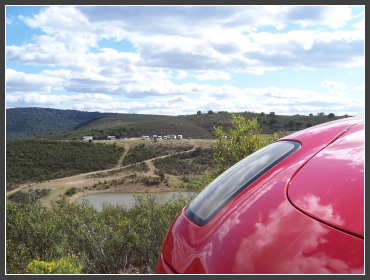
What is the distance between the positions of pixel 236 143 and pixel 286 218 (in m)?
8.64

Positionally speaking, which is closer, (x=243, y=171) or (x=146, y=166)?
(x=243, y=171)

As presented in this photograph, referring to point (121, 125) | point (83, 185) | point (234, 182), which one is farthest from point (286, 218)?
point (121, 125)

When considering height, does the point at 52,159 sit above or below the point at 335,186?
below

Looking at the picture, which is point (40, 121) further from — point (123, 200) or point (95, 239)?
point (95, 239)

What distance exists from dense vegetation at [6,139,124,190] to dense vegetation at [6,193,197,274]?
28.7 meters

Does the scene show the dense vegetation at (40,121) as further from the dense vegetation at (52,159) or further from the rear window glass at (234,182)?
the rear window glass at (234,182)

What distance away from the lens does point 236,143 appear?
10.2m

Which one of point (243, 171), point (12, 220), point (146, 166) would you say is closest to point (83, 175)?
point (146, 166)

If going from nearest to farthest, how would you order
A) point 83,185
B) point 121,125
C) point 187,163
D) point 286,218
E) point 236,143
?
point 286,218
point 236,143
point 83,185
point 187,163
point 121,125

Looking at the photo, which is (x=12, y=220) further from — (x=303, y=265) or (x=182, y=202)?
(x=303, y=265)

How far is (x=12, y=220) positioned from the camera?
403 inches

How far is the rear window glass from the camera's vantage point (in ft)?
6.36

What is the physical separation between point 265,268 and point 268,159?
76cm

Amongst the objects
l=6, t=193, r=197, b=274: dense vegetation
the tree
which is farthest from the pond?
the tree
